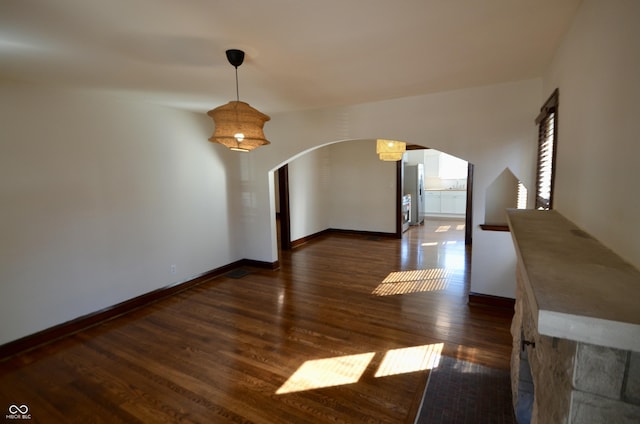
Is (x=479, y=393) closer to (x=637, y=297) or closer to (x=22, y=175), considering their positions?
(x=637, y=297)

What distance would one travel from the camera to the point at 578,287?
706 millimetres

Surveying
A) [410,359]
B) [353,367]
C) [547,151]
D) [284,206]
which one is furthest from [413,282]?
[284,206]

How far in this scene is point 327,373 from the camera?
2.33 meters

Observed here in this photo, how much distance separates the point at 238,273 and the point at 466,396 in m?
3.54

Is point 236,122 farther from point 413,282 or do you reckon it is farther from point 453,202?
point 453,202

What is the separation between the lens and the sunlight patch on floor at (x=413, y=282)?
3.91m

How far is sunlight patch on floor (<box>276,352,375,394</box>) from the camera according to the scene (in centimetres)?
220

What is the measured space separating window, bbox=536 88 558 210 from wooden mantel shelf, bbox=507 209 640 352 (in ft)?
4.07

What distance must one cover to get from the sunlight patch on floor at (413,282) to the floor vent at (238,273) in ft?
6.71

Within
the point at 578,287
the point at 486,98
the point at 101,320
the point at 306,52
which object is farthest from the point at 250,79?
the point at 101,320

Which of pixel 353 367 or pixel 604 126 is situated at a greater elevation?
pixel 604 126

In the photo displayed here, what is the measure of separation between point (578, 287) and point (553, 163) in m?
1.82

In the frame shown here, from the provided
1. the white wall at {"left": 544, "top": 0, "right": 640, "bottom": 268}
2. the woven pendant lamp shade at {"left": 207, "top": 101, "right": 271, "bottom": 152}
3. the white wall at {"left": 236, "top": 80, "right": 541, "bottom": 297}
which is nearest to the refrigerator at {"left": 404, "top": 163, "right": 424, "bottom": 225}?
the white wall at {"left": 236, "top": 80, "right": 541, "bottom": 297}

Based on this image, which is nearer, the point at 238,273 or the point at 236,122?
the point at 236,122
